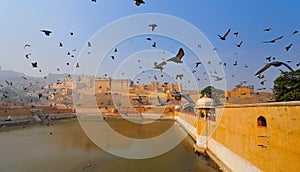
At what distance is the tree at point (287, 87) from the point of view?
1618 cm

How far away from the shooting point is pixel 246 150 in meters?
6.64

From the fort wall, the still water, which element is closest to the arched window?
the fort wall

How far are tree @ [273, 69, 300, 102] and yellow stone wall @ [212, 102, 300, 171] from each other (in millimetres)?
10621

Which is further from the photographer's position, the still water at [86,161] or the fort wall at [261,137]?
the still water at [86,161]

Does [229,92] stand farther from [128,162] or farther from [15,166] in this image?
[15,166]

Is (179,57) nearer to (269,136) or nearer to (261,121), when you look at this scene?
(261,121)

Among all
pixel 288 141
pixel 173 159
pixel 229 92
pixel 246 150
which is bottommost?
pixel 173 159

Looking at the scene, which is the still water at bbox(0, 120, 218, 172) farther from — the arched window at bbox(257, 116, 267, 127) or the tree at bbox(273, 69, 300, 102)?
the tree at bbox(273, 69, 300, 102)

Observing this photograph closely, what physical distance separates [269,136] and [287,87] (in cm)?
1524

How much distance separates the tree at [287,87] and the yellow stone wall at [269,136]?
10.6 metres

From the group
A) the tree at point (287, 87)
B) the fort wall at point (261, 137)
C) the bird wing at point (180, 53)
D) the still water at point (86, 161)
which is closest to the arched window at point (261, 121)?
the fort wall at point (261, 137)

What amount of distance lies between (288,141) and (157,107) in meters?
36.5

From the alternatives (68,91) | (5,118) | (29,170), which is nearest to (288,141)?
(29,170)

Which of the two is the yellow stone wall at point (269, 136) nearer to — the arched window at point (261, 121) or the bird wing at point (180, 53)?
the arched window at point (261, 121)
